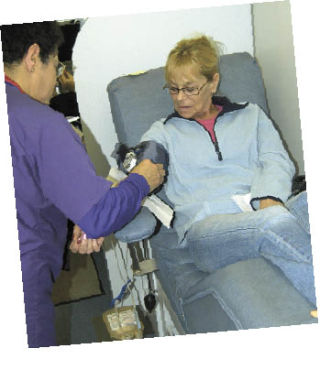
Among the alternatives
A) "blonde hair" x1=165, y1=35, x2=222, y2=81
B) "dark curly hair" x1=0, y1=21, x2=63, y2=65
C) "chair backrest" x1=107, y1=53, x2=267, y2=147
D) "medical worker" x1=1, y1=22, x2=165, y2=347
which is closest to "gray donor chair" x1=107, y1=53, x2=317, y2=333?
"chair backrest" x1=107, y1=53, x2=267, y2=147

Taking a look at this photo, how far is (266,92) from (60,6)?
101 cm

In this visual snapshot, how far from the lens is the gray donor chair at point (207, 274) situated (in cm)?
100

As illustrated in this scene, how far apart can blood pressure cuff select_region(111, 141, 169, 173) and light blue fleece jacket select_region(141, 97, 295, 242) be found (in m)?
0.05

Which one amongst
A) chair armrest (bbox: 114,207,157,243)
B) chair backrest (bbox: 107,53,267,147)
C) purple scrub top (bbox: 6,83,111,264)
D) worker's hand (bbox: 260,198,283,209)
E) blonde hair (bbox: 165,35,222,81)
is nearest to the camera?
purple scrub top (bbox: 6,83,111,264)

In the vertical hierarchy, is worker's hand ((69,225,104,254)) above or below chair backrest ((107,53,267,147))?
below

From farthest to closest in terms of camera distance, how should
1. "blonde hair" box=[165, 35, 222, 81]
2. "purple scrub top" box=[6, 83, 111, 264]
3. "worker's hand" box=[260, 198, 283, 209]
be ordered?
"blonde hair" box=[165, 35, 222, 81] → "worker's hand" box=[260, 198, 283, 209] → "purple scrub top" box=[6, 83, 111, 264]

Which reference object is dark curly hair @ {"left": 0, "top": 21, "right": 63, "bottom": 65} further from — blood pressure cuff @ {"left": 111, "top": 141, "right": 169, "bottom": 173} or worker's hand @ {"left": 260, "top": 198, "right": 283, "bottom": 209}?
worker's hand @ {"left": 260, "top": 198, "right": 283, "bottom": 209}

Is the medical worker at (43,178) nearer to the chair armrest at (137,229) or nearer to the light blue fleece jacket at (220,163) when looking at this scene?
the chair armrest at (137,229)

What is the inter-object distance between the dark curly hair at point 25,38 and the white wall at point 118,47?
577 millimetres

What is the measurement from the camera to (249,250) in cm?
119

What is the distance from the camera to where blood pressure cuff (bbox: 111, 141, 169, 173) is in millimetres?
1392

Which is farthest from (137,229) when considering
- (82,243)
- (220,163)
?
(220,163)

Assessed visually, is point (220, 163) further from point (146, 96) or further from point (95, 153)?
point (95, 153)

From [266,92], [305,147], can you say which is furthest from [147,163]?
[266,92]
